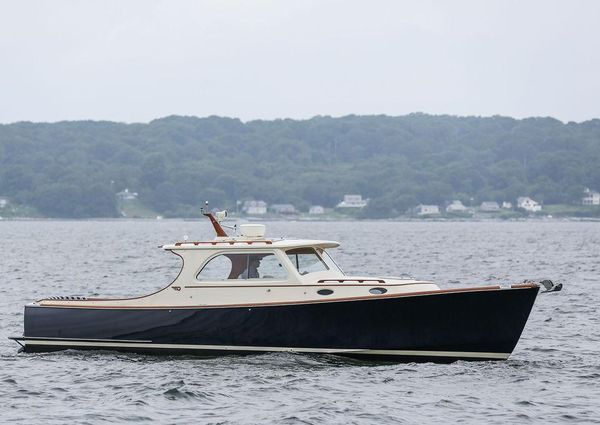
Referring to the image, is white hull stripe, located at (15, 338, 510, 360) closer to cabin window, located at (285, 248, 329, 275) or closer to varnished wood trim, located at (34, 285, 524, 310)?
varnished wood trim, located at (34, 285, 524, 310)

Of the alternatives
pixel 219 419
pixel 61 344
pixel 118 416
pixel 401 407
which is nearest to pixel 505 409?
pixel 401 407

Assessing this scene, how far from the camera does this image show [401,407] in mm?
17703

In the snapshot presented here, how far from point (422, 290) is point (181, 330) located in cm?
443

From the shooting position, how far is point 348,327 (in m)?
A: 20.4

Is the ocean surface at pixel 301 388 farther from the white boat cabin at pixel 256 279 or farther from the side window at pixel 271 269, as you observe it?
the side window at pixel 271 269

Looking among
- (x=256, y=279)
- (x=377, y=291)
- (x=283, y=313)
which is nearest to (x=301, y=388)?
(x=283, y=313)

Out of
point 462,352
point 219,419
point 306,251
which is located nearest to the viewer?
point 219,419

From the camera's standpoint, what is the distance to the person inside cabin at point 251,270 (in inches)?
832

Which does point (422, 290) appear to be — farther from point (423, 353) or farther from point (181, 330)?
point (181, 330)

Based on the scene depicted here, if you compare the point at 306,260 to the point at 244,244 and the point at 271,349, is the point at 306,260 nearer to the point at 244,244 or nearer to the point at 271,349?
the point at 244,244

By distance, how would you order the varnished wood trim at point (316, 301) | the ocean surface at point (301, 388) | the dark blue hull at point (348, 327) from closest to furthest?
the ocean surface at point (301, 388) < the varnished wood trim at point (316, 301) < the dark blue hull at point (348, 327)

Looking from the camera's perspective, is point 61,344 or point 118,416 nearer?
point 118,416

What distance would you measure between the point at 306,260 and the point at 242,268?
122cm

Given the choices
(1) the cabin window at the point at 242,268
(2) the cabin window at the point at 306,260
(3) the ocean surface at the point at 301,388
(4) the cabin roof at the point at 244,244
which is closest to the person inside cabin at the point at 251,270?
(1) the cabin window at the point at 242,268
